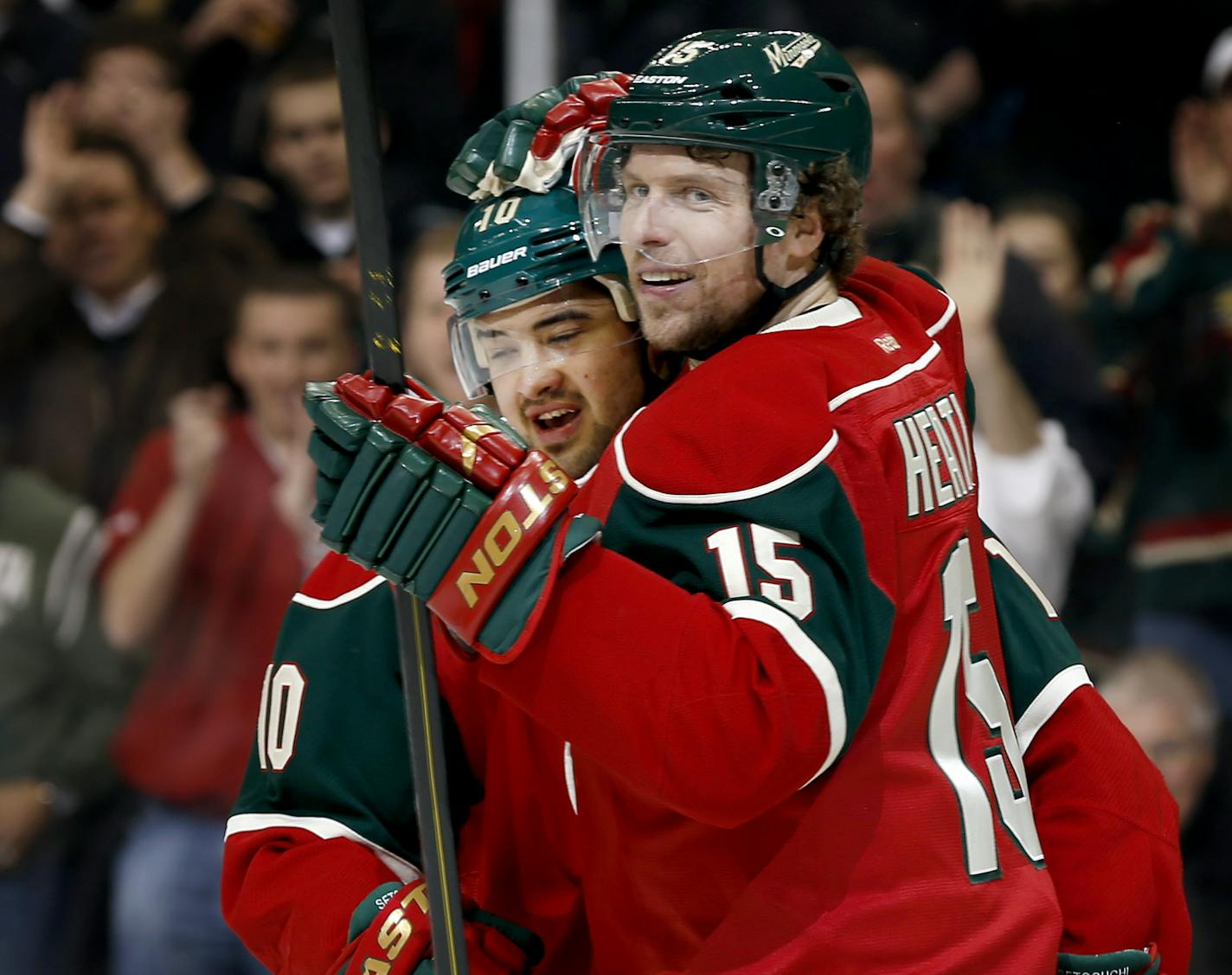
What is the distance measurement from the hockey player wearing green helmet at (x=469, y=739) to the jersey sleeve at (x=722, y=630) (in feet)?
1.35

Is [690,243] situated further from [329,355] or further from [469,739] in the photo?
[329,355]

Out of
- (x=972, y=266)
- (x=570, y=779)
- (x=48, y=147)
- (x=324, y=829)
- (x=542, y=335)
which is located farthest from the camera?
(x=48, y=147)

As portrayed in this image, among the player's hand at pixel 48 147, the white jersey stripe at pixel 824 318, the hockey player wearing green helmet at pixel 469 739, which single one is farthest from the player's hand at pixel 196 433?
the white jersey stripe at pixel 824 318

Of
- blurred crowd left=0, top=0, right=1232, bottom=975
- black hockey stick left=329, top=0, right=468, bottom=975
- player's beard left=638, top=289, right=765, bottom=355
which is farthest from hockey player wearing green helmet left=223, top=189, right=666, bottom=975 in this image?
blurred crowd left=0, top=0, right=1232, bottom=975

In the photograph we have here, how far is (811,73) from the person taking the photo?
5.99 feet

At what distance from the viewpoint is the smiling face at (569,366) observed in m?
2.16

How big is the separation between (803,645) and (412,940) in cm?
58

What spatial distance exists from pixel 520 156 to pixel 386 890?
2.65 feet

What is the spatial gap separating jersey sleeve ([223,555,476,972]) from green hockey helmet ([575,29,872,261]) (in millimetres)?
595

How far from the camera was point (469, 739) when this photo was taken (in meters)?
2.12

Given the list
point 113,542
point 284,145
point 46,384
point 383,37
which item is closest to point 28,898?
point 113,542

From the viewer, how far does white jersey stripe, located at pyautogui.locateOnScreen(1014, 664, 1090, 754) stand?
2.04 metres

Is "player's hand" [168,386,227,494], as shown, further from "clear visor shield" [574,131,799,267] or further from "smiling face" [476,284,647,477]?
"clear visor shield" [574,131,799,267]

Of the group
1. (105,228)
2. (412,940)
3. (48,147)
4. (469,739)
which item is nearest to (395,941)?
(412,940)
